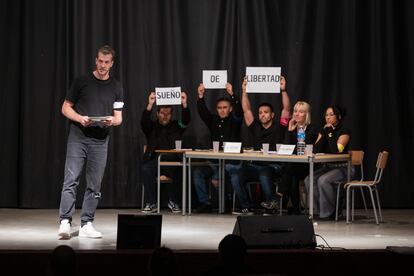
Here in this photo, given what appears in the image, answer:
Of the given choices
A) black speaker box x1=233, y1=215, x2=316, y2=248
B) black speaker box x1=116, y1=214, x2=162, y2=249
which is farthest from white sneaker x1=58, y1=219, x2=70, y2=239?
black speaker box x1=233, y1=215, x2=316, y2=248

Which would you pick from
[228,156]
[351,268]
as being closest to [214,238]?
[228,156]

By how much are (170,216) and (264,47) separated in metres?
2.46

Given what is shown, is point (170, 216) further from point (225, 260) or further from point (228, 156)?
point (225, 260)

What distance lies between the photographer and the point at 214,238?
22.0ft

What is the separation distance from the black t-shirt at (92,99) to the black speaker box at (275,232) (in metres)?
2.38

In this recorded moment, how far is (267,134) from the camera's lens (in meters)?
8.80

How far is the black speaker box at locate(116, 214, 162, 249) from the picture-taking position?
15.0 feet

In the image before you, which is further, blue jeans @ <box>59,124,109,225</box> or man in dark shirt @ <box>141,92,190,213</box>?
man in dark shirt @ <box>141,92,190,213</box>

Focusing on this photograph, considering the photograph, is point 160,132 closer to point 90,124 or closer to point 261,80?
point 261,80

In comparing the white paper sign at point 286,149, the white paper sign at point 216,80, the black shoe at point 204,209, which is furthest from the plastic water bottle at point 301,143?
the black shoe at point 204,209

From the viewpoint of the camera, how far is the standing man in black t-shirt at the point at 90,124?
6309mm

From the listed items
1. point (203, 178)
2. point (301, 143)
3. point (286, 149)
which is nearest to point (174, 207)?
point (203, 178)

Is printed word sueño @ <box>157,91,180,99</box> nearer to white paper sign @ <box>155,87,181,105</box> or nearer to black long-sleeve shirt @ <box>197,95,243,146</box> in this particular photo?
white paper sign @ <box>155,87,181,105</box>

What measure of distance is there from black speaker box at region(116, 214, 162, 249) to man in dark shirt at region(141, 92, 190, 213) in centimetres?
437
